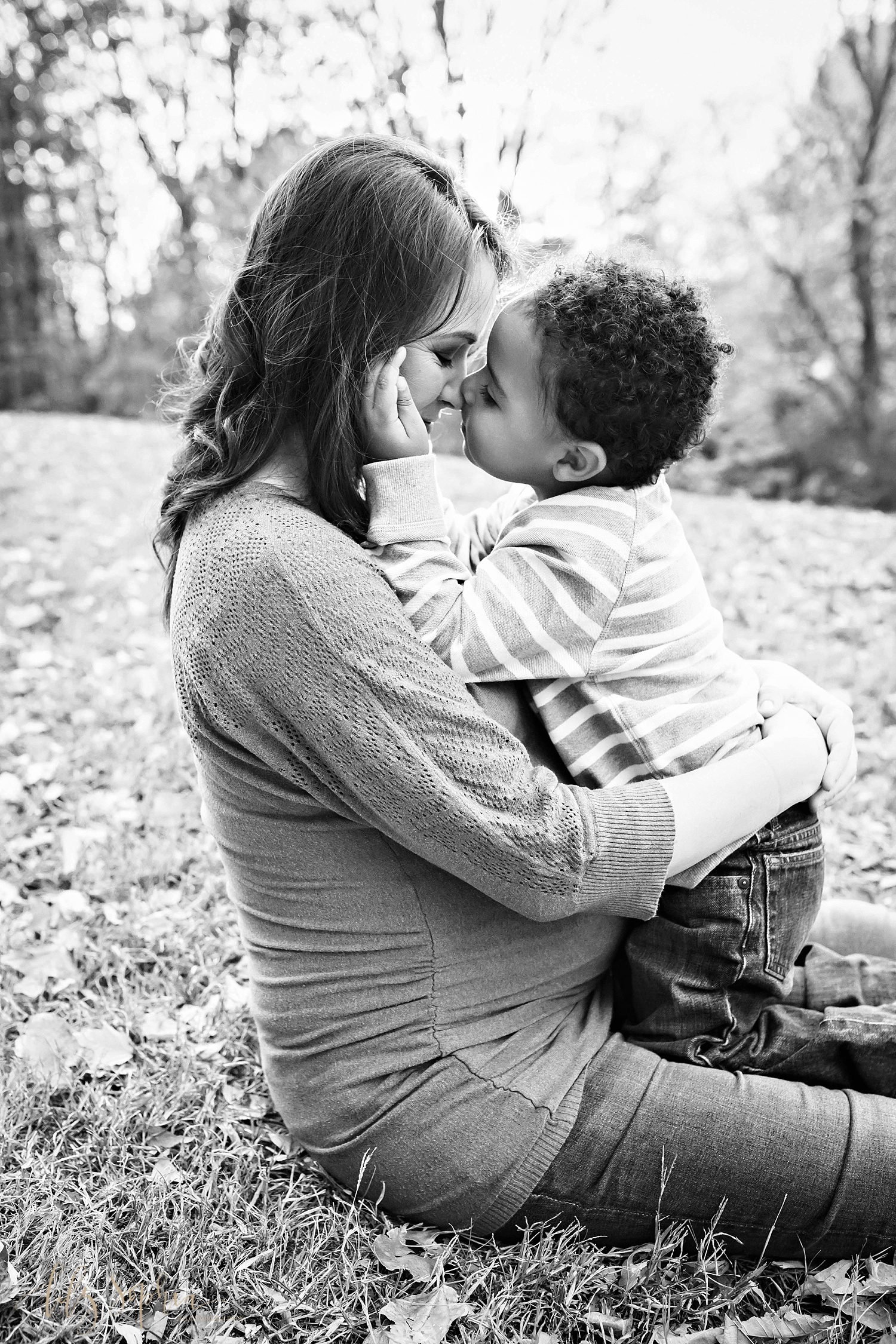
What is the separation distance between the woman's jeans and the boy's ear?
96 cm

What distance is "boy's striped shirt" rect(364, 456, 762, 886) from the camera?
1531mm

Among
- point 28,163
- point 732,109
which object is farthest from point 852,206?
point 28,163

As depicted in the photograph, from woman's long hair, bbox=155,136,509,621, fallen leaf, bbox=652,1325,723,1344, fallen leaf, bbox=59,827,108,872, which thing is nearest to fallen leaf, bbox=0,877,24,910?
fallen leaf, bbox=59,827,108,872

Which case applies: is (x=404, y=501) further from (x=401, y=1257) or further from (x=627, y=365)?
(x=401, y=1257)

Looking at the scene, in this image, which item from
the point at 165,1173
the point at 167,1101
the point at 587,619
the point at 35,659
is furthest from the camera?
the point at 35,659

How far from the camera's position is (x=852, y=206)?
14.0 metres

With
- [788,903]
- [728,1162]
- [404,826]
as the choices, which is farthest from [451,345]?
[728,1162]

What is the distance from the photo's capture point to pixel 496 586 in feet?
5.13

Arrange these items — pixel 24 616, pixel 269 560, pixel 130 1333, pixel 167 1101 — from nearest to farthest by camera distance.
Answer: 1. pixel 269 560
2. pixel 130 1333
3. pixel 167 1101
4. pixel 24 616

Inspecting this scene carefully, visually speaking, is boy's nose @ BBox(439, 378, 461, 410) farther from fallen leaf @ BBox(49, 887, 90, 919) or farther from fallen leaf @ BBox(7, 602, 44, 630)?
fallen leaf @ BBox(7, 602, 44, 630)

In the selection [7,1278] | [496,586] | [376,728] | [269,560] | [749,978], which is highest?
[269,560]

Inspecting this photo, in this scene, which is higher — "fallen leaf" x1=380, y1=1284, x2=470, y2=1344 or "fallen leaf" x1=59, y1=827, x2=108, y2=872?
"fallen leaf" x1=59, y1=827, x2=108, y2=872

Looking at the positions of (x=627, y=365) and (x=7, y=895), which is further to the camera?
(x=7, y=895)

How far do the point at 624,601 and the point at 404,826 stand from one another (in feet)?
1.68
